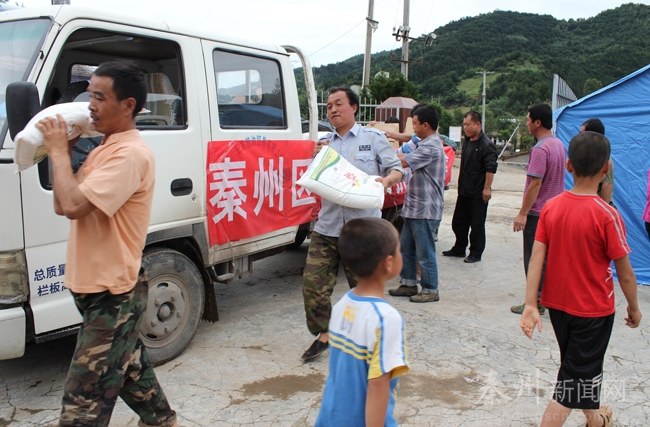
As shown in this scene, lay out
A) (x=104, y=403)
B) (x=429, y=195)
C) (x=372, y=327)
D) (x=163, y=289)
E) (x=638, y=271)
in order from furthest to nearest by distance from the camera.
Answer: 1. (x=638, y=271)
2. (x=429, y=195)
3. (x=163, y=289)
4. (x=104, y=403)
5. (x=372, y=327)

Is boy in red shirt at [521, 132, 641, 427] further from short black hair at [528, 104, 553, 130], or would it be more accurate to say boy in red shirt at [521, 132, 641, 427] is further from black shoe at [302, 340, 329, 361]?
short black hair at [528, 104, 553, 130]

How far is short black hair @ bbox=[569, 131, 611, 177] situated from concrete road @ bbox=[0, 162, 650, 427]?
1.44 meters

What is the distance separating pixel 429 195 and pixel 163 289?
2.60 m

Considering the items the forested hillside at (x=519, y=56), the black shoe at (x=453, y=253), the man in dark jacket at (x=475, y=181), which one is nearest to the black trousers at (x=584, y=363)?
the man in dark jacket at (x=475, y=181)

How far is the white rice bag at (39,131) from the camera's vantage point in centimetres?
192

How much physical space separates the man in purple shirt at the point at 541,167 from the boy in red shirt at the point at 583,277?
6.52ft

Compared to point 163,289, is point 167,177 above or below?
above

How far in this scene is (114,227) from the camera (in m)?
2.00

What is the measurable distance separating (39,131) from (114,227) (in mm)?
438

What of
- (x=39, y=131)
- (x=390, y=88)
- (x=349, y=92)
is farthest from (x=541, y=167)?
(x=390, y=88)

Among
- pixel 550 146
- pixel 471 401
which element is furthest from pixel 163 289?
pixel 550 146

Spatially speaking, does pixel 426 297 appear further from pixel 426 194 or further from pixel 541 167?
pixel 541 167

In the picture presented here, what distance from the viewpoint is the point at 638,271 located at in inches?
224

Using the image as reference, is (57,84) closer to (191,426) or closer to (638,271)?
(191,426)
